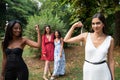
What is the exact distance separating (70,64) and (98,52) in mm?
8591

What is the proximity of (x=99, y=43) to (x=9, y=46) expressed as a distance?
1672 millimetres

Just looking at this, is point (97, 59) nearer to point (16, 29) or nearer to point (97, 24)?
point (97, 24)

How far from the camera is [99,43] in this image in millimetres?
4938

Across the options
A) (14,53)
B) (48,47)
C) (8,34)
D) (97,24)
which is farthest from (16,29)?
(48,47)

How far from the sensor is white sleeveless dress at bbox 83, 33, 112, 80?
486cm

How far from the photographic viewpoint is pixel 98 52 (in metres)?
4.85

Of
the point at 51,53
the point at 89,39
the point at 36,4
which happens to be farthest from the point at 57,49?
the point at 36,4

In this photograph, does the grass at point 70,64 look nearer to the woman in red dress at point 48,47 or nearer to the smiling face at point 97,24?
the woman in red dress at point 48,47

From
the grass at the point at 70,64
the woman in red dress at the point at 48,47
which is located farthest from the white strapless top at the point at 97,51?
the woman in red dress at the point at 48,47

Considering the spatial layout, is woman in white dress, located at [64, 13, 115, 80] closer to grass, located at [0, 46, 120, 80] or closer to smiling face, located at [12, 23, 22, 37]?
smiling face, located at [12, 23, 22, 37]

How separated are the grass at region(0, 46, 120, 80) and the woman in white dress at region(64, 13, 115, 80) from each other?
5.44m

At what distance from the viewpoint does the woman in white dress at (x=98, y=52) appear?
16.0 feet

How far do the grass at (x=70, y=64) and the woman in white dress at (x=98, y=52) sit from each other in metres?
5.44

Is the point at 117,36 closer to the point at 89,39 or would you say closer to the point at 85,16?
the point at 85,16
